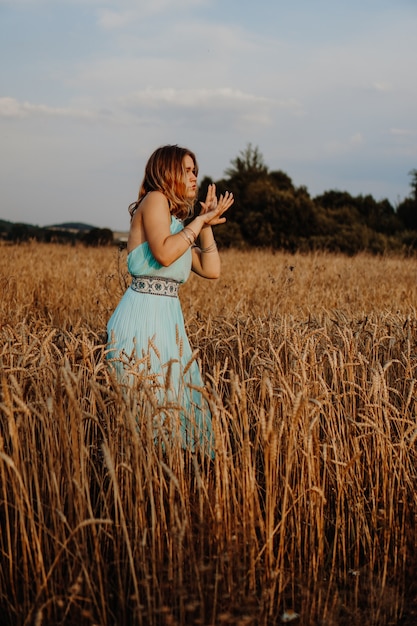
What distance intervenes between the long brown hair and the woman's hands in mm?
107

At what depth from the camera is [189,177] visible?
3.19 m

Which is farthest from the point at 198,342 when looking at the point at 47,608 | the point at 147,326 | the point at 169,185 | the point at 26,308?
the point at 26,308

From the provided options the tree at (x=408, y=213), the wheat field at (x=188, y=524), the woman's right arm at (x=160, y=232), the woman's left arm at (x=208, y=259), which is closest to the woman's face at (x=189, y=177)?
the woman's right arm at (x=160, y=232)

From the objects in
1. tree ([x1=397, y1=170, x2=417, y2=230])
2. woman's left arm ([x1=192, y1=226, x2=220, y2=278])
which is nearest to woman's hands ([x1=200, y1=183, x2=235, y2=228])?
woman's left arm ([x1=192, y1=226, x2=220, y2=278])

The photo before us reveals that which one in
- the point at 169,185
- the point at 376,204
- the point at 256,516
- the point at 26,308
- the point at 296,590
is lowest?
the point at 296,590

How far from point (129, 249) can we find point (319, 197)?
78.5ft

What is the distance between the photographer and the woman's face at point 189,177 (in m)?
3.18

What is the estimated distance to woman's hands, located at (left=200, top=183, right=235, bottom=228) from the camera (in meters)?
3.20

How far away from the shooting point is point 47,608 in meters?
2.02

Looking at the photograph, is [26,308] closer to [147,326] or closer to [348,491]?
Answer: [147,326]

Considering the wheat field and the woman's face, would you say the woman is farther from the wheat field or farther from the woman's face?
the wheat field

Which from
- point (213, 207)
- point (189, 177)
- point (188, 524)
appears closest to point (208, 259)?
point (213, 207)

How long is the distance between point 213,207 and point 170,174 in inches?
11.0

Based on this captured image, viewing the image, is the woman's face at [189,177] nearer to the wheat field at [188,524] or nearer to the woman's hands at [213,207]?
the woman's hands at [213,207]
